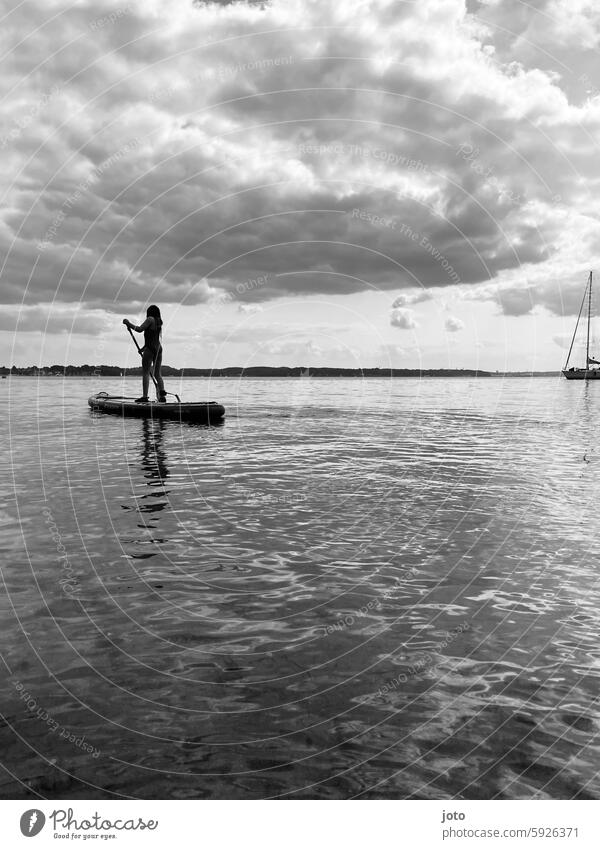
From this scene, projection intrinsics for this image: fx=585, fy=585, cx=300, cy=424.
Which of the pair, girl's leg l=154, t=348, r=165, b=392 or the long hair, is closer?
the long hair

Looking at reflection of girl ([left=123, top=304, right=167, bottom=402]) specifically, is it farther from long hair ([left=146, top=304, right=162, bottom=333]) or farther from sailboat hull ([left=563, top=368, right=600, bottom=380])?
sailboat hull ([left=563, top=368, right=600, bottom=380])

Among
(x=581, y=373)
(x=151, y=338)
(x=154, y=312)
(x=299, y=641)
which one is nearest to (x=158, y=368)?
(x=151, y=338)

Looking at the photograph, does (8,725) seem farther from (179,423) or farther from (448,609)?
(179,423)

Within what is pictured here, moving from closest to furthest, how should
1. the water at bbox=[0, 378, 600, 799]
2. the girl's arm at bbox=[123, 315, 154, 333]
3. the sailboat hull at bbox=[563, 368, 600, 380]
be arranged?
1. the water at bbox=[0, 378, 600, 799]
2. the girl's arm at bbox=[123, 315, 154, 333]
3. the sailboat hull at bbox=[563, 368, 600, 380]

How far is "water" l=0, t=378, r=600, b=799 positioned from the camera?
13.5 ft

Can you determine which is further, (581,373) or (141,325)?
(581,373)

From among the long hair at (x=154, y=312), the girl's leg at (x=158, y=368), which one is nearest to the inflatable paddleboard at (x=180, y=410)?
the girl's leg at (x=158, y=368)

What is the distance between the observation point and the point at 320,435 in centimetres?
2559

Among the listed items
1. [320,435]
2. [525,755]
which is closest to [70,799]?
[525,755]

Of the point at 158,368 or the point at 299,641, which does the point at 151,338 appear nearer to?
the point at 158,368

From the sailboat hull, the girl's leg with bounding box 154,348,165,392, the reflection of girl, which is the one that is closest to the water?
the reflection of girl

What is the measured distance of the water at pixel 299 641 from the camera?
4.11m

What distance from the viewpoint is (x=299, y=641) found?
19.7 ft

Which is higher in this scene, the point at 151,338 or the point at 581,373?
the point at 581,373
